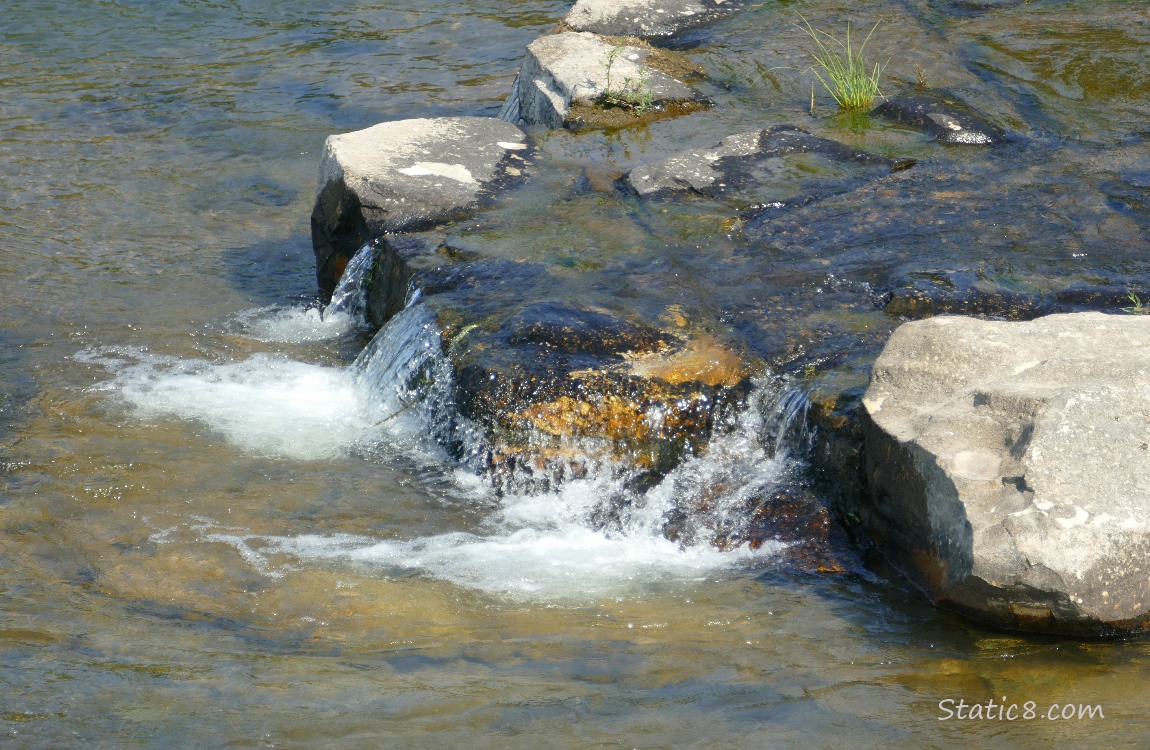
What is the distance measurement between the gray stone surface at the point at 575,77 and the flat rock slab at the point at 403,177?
0.57m

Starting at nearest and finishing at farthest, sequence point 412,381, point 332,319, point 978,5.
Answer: point 412,381
point 332,319
point 978,5

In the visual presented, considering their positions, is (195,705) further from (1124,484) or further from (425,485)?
(1124,484)

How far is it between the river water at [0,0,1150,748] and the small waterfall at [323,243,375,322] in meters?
0.13

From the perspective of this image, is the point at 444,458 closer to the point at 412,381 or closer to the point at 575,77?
the point at 412,381

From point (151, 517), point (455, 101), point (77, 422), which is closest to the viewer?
point (151, 517)

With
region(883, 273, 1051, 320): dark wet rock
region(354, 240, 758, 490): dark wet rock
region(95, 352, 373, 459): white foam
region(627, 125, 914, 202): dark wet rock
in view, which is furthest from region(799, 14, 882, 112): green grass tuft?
region(95, 352, 373, 459): white foam

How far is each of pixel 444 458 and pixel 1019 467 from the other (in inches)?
84.6

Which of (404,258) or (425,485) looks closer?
(425,485)

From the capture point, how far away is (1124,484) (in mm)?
3021

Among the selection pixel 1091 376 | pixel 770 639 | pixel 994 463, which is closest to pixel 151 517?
pixel 770 639

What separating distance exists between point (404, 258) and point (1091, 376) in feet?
9.93

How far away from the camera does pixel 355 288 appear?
5.73 metres

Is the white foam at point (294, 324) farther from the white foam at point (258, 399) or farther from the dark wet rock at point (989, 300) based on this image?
the dark wet rock at point (989, 300)

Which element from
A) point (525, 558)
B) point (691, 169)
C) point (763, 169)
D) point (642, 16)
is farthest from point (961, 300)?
point (642, 16)
